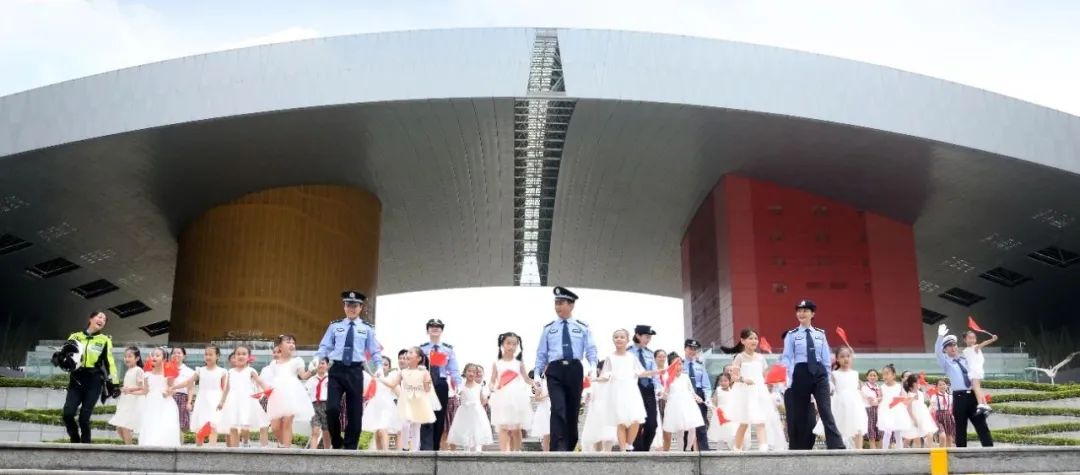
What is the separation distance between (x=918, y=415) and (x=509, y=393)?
5.73 meters

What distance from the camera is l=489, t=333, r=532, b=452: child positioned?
1115 cm

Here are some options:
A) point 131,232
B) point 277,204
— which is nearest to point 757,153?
point 277,204

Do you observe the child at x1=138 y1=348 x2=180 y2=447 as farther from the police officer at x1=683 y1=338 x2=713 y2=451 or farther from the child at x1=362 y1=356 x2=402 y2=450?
the police officer at x1=683 y1=338 x2=713 y2=451

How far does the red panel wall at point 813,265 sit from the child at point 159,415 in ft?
77.1

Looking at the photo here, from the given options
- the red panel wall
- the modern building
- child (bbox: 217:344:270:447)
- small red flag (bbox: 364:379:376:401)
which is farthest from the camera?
the red panel wall

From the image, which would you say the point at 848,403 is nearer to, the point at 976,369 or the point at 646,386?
the point at 976,369

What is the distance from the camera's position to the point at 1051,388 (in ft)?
70.8

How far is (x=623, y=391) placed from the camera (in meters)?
10.1

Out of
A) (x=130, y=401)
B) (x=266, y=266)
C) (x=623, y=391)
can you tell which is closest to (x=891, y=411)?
(x=623, y=391)

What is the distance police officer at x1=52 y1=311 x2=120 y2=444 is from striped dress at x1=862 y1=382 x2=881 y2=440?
29.0 feet

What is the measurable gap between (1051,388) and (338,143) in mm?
19573

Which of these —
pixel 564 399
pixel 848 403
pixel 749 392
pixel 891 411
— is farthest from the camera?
pixel 891 411

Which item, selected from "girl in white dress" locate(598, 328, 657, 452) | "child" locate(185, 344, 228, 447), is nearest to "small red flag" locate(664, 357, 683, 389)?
"girl in white dress" locate(598, 328, 657, 452)

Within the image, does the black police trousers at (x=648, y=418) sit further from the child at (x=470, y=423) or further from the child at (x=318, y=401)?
the child at (x=318, y=401)
